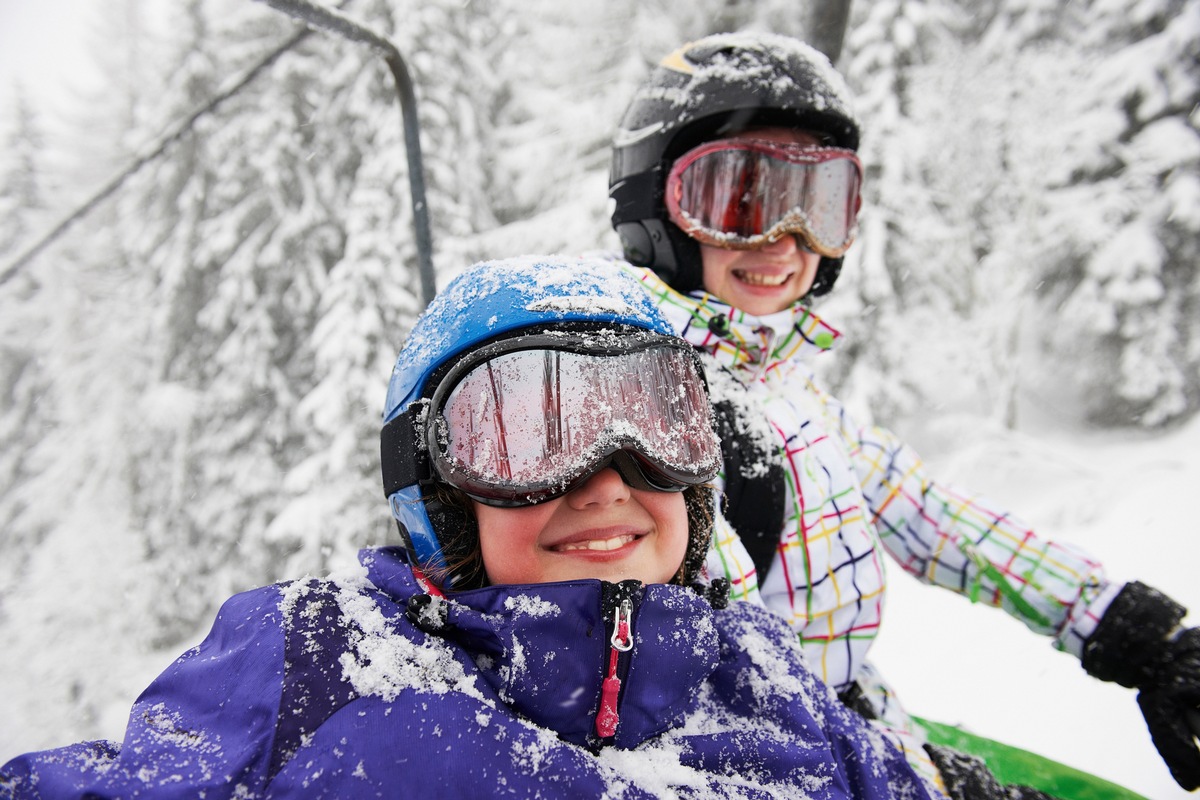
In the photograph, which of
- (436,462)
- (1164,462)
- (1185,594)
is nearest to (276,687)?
(436,462)

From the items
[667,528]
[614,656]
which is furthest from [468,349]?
[614,656]

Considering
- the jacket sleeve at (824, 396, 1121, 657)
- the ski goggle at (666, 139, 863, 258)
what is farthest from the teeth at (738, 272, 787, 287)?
the jacket sleeve at (824, 396, 1121, 657)

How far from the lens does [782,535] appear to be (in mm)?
2004

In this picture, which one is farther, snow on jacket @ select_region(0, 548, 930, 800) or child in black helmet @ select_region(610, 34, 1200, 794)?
child in black helmet @ select_region(610, 34, 1200, 794)

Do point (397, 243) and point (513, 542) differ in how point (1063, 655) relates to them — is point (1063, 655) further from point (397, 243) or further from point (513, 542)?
point (397, 243)

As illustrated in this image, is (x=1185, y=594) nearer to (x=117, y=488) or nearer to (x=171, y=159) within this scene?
(x=171, y=159)

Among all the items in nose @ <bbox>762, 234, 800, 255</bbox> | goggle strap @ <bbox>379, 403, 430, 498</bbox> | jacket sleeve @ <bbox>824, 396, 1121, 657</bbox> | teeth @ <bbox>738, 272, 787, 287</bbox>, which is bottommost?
jacket sleeve @ <bbox>824, 396, 1121, 657</bbox>

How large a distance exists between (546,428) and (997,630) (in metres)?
6.25

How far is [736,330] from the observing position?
212 cm

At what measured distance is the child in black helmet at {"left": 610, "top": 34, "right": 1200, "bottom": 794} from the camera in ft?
6.56

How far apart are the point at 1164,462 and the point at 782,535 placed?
902 centimetres

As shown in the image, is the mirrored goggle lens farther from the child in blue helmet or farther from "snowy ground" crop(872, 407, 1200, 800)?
"snowy ground" crop(872, 407, 1200, 800)

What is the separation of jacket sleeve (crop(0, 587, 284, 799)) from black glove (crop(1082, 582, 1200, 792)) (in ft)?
8.23

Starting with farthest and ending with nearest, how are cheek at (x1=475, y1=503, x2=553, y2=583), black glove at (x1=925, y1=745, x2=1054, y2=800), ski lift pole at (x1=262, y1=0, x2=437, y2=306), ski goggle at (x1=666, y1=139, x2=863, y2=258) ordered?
ski goggle at (x1=666, y1=139, x2=863, y2=258)
ski lift pole at (x1=262, y1=0, x2=437, y2=306)
black glove at (x1=925, y1=745, x2=1054, y2=800)
cheek at (x1=475, y1=503, x2=553, y2=583)
